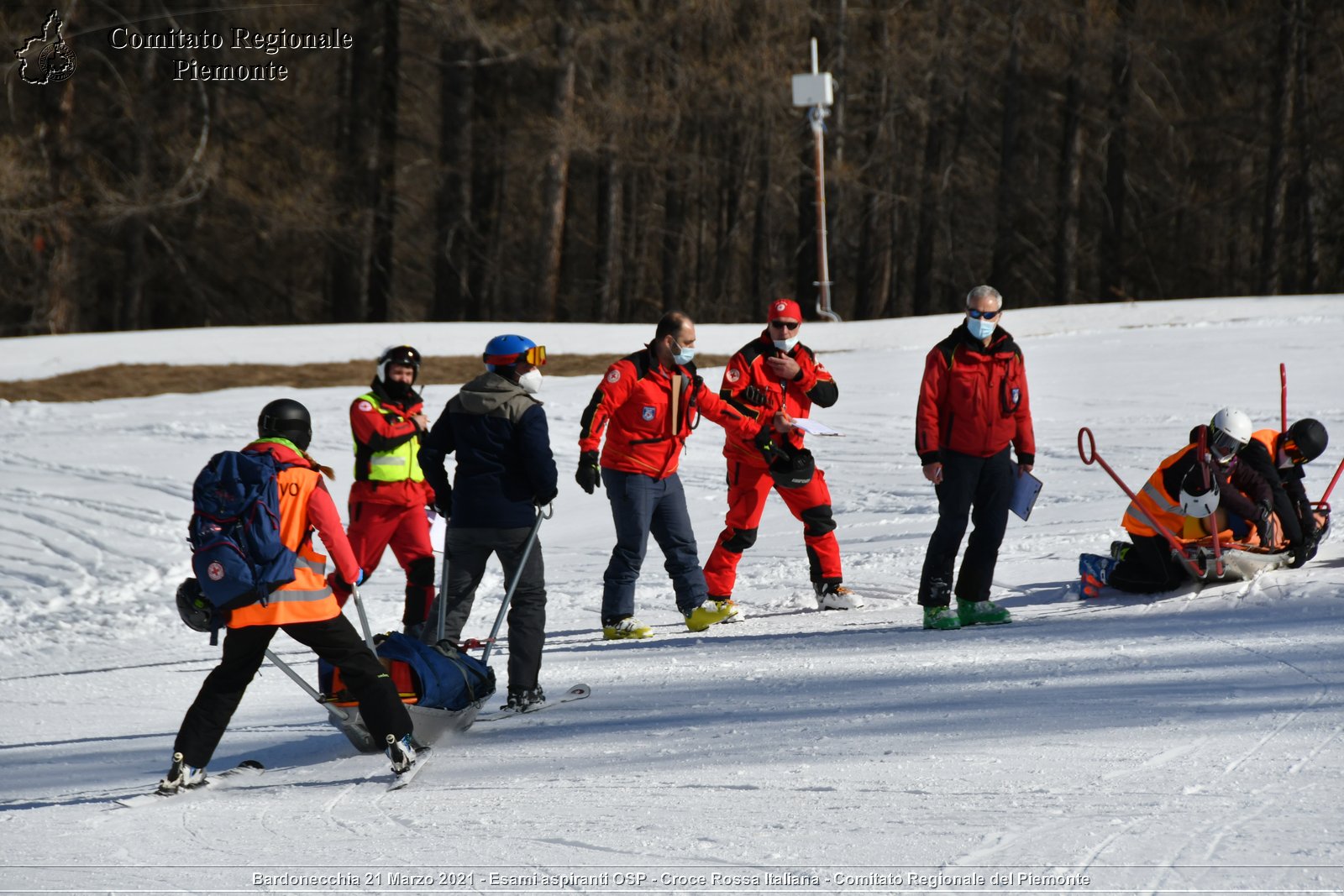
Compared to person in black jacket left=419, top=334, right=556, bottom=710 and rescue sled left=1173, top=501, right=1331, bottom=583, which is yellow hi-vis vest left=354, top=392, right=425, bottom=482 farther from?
rescue sled left=1173, top=501, right=1331, bottom=583

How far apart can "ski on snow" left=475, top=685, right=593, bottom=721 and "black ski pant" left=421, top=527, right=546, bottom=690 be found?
106 millimetres

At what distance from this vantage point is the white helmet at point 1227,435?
7316 millimetres

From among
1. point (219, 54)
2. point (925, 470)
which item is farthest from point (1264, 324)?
point (219, 54)

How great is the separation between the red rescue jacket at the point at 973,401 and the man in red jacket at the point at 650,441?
35.3 inches

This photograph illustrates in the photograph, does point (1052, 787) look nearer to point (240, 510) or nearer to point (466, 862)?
point (466, 862)

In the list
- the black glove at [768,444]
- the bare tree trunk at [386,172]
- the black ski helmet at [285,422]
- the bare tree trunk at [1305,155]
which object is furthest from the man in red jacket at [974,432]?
the bare tree trunk at [1305,155]

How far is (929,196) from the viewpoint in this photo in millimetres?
34938

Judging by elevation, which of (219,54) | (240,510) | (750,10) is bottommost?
(240,510)

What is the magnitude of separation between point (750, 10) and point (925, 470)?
1042 inches

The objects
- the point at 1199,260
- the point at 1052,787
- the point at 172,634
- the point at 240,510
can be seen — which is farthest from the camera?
the point at 1199,260

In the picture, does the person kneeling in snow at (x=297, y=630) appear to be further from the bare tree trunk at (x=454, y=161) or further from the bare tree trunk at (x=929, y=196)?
the bare tree trunk at (x=929, y=196)

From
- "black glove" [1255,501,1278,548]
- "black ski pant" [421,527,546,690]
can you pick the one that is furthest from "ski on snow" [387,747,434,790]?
"black glove" [1255,501,1278,548]

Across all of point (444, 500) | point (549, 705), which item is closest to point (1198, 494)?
point (549, 705)

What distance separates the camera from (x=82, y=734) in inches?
240
